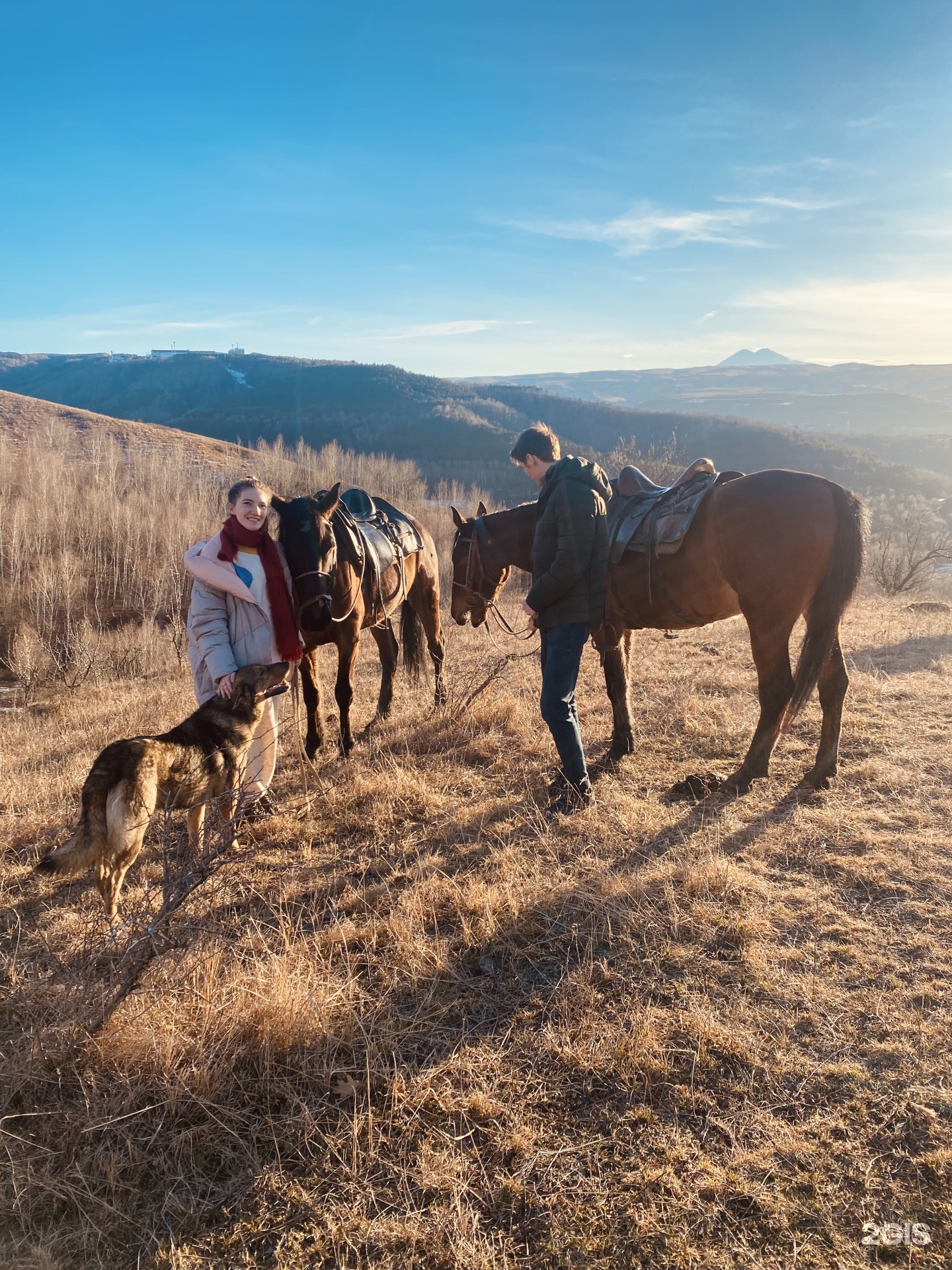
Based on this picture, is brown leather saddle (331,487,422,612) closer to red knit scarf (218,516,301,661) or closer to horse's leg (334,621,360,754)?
horse's leg (334,621,360,754)

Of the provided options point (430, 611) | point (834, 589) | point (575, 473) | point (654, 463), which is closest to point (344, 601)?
point (575, 473)

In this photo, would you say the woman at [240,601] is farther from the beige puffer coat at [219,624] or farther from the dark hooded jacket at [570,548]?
the dark hooded jacket at [570,548]

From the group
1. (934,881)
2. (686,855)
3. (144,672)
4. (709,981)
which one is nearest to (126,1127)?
(709,981)

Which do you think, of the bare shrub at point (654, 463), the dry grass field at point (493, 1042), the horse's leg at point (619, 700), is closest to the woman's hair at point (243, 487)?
the dry grass field at point (493, 1042)

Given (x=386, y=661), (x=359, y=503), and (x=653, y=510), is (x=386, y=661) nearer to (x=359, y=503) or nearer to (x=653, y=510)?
(x=359, y=503)

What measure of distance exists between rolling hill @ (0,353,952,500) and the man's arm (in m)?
47.5

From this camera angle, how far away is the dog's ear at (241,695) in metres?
3.76

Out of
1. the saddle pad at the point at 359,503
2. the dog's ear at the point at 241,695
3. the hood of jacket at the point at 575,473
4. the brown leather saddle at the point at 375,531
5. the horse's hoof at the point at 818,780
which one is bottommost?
the horse's hoof at the point at 818,780

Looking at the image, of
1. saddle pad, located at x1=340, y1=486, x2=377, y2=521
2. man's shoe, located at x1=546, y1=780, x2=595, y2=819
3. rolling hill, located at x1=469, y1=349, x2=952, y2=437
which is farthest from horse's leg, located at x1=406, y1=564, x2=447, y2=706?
rolling hill, located at x1=469, y1=349, x2=952, y2=437

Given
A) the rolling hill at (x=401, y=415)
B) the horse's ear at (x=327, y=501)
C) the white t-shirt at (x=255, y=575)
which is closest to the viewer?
the white t-shirt at (x=255, y=575)

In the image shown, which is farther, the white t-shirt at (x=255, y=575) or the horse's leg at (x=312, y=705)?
the horse's leg at (x=312, y=705)

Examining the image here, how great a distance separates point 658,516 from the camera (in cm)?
518

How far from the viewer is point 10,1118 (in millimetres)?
2293

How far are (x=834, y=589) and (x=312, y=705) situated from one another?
162 inches
